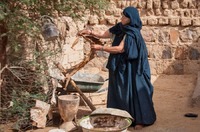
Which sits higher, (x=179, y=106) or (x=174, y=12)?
(x=174, y=12)

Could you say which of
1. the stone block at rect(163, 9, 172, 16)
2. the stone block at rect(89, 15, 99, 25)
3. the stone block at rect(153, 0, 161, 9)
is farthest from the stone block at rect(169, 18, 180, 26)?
the stone block at rect(89, 15, 99, 25)

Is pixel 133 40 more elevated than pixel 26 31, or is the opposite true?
pixel 26 31

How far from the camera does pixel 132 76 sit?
5.61 m

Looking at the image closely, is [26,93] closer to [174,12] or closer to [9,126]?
[9,126]

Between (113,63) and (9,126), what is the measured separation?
173cm

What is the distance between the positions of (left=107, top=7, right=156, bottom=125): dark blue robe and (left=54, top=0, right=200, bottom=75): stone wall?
3.27 m

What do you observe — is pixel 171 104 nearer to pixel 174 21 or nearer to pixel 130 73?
pixel 130 73

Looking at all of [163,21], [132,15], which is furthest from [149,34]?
[132,15]

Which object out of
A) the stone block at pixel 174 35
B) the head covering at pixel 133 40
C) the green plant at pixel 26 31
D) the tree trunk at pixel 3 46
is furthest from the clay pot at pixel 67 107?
the stone block at pixel 174 35

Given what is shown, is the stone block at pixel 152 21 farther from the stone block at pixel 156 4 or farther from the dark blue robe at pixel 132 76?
the dark blue robe at pixel 132 76

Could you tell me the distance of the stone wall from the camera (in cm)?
880

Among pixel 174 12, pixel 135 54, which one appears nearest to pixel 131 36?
pixel 135 54

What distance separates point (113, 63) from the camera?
18.2 feet

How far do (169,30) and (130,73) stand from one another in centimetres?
368
